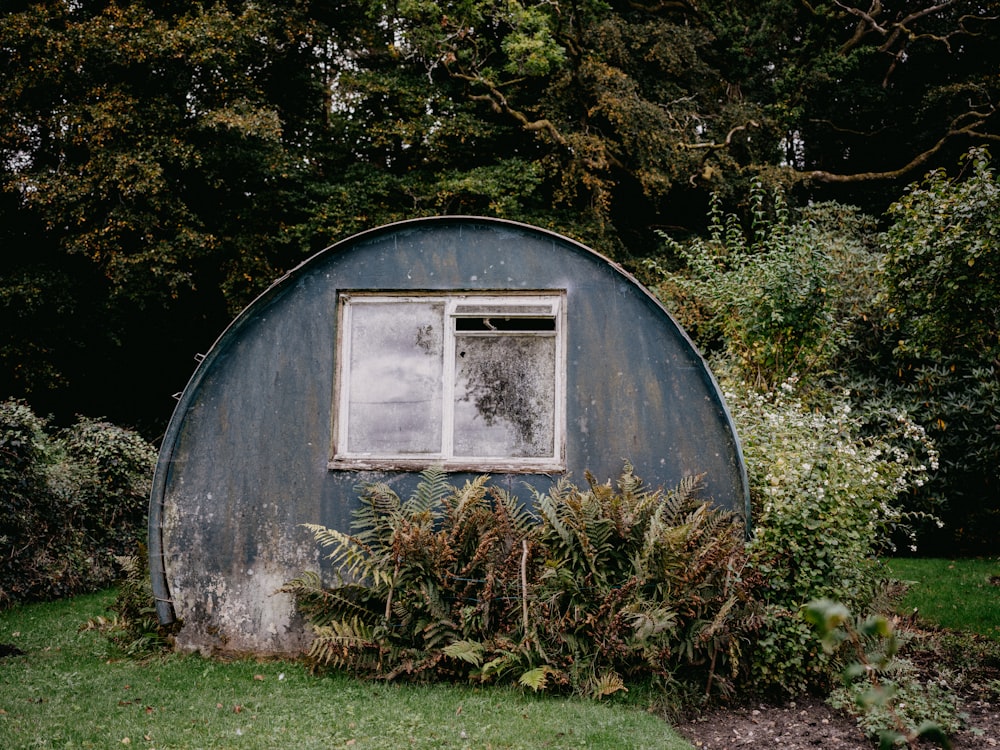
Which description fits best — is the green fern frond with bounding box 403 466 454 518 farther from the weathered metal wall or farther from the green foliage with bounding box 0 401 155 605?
the green foliage with bounding box 0 401 155 605

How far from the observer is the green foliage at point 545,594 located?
559 cm

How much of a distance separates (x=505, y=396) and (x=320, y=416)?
158 cm

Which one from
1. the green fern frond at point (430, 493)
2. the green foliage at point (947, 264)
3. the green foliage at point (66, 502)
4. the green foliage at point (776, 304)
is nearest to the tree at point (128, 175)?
the green foliage at point (66, 502)

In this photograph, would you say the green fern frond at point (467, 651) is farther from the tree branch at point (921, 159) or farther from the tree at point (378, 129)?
the tree branch at point (921, 159)

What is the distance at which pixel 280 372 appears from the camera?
22.2ft

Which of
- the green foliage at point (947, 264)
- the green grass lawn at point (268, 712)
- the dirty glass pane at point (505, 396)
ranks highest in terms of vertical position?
the green foliage at point (947, 264)

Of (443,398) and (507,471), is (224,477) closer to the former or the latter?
(443,398)

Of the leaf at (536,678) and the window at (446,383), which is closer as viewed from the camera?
the leaf at (536,678)

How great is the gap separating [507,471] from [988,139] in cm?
1560

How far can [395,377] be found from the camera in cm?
675

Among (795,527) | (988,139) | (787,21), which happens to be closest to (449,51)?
(787,21)

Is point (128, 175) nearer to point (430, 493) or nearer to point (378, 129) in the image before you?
point (378, 129)

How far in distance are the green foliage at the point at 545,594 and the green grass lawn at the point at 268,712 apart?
0.81ft

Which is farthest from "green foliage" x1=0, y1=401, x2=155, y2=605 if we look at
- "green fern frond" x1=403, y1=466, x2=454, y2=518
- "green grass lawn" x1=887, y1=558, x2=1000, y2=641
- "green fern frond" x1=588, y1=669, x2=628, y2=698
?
"green grass lawn" x1=887, y1=558, x2=1000, y2=641
